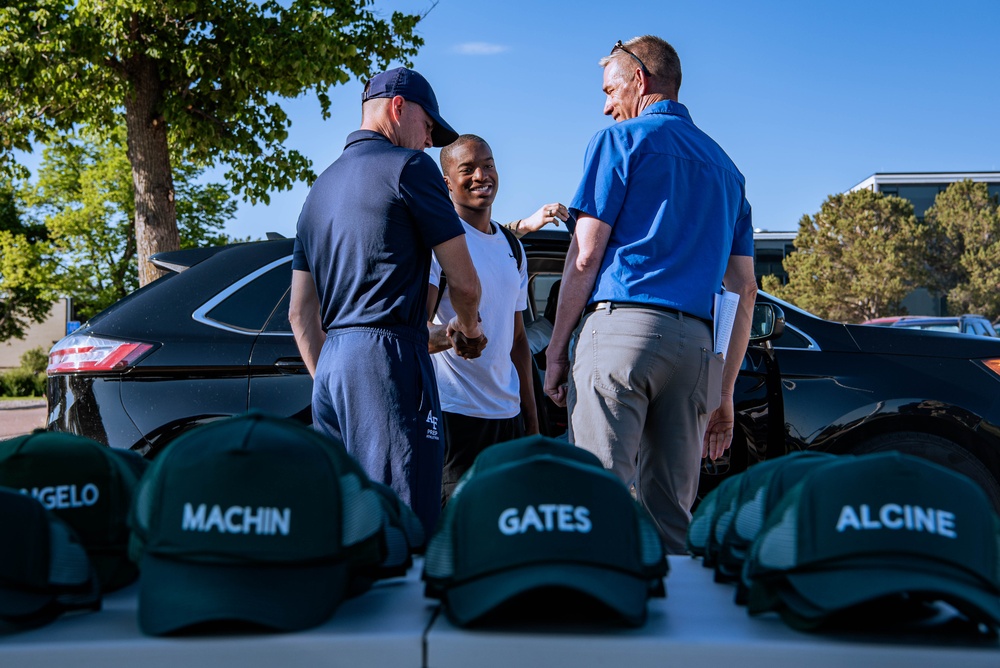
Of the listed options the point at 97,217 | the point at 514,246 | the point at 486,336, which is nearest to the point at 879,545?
the point at 486,336

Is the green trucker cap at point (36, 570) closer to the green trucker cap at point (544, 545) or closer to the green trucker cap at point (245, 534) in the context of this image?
the green trucker cap at point (245, 534)

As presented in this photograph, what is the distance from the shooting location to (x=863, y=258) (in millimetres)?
50750

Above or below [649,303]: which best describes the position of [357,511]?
below

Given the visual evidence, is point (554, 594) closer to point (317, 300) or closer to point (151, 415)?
point (317, 300)

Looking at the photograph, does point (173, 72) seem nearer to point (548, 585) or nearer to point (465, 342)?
point (465, 342)

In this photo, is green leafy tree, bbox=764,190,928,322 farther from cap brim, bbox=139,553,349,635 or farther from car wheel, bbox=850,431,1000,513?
cap brim, bbox=139,553,349,635

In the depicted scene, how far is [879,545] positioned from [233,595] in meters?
0.82

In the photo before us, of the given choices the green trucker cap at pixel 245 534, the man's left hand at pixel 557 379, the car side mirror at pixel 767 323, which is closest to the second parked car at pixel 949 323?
the car side mirror at pixel 767 323

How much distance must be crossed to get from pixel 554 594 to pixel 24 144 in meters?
12.3

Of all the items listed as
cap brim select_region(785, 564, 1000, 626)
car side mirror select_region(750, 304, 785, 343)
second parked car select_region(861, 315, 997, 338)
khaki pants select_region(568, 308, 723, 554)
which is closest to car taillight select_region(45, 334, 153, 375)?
khaki pants select_region(568, 308, 723, 554)

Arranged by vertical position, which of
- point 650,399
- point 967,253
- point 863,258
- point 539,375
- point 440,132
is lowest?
point 650,399

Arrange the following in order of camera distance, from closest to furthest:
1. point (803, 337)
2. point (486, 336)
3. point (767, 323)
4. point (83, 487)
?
1. point (83, 487)
2. point (486, 336)
3. point (767, 323)
4. point (803, 337)

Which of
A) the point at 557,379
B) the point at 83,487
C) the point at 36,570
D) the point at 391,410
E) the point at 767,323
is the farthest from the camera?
the point at 767,323

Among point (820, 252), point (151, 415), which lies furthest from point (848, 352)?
point (820, 252)
